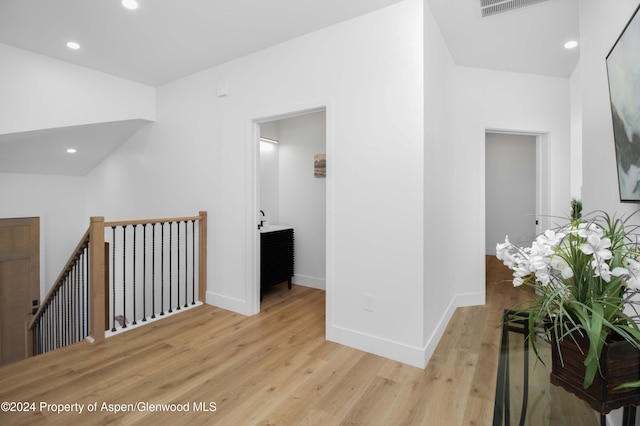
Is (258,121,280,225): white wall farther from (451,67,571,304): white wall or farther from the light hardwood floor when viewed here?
(451,67,571,304): white wall

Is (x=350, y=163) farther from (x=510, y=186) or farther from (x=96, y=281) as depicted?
(x=510, y=186)

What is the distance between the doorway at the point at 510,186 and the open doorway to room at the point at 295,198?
4.19 m

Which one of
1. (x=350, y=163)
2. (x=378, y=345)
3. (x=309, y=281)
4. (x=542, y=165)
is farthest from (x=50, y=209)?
(x=542, y=165)

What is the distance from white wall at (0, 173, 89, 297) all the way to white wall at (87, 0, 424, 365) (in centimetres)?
352

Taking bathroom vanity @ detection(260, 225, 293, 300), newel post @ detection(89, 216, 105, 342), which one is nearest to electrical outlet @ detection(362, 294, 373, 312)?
bathroom vanity @ detection(260, 225, 293, 300)

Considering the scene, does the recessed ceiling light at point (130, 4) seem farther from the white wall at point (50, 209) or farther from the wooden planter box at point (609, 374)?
the white wall at point (50, 209)

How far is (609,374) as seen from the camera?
2.83 ft

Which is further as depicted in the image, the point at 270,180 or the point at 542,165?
the point at 270,180

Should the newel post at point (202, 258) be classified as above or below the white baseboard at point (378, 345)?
above

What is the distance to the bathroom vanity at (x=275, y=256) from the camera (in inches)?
147

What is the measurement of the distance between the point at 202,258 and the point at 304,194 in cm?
158

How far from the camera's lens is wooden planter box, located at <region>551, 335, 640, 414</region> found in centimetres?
86

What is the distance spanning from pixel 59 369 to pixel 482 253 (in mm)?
3977

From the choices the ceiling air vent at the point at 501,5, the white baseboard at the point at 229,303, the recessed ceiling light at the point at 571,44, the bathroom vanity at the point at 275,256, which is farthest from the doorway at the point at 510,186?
the white baseboard at the point at 229,303
